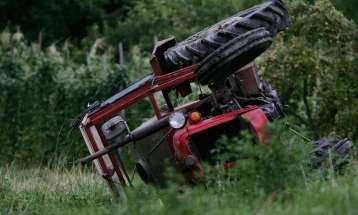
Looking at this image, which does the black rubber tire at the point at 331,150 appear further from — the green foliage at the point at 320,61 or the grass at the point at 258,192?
the green foliage at the point at 320,61

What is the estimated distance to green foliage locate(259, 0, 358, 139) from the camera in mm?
16312

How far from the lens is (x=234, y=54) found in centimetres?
981

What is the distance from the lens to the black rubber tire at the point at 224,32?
10312 millimetres

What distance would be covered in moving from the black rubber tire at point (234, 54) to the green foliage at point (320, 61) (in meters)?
6.47

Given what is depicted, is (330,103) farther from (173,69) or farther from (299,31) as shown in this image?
(173,69)

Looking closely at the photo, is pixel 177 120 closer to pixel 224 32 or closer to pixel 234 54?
pixel 234 54

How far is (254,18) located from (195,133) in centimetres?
155

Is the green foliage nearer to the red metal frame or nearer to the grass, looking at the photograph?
the grass

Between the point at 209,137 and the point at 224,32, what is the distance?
1180 mm

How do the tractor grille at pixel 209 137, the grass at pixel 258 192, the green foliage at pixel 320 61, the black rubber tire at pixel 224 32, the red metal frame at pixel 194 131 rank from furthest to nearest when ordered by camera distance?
the green foliage at pixel 320 61 < the black rubber tire at pixel 224 32 < the tractor grille at pixel 209 137 < the red metal frame at pixel 194 131 < the grass at pixel 258 192

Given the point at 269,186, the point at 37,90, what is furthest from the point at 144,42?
the point at 269,186

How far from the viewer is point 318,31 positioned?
16.4m

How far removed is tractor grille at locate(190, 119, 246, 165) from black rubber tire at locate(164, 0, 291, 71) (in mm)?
864

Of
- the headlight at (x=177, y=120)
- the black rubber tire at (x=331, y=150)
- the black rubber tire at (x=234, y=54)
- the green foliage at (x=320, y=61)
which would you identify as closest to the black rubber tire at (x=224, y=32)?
the black rubber tire at (x=234, y=54)
